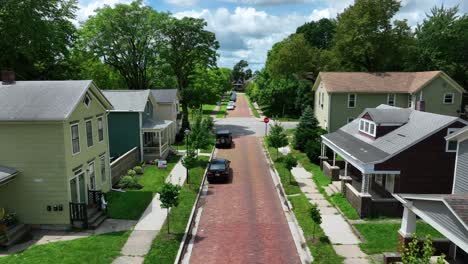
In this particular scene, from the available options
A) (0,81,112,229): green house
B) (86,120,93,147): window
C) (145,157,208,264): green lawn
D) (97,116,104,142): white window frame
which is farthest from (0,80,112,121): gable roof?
(145,157,208,264): green lawn

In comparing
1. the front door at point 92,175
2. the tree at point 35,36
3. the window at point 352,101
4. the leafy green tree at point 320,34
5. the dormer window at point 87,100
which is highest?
the leafy green tree at point 320,34

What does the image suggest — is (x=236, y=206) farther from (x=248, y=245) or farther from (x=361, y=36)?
(x=361, y=36)

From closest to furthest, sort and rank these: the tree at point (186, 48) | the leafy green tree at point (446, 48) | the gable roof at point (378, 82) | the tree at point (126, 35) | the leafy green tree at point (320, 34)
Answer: the gable roof at point (378, 82)
the tree at point (126, 35)
the tree at point (186, 48)
the leafy green tree at point (446, 48)
the leafy green tree at point (320, 34)

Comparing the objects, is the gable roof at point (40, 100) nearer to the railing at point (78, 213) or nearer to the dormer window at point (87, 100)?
the dormer window at point (87, 100)

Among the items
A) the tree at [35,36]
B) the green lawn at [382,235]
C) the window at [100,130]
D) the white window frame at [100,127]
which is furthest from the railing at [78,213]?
the tree at [35,36]

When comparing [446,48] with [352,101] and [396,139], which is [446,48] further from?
[396,139]

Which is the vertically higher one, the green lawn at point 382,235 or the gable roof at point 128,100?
the gable roof at point 128,100

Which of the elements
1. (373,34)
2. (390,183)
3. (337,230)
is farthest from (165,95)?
(373,34)
